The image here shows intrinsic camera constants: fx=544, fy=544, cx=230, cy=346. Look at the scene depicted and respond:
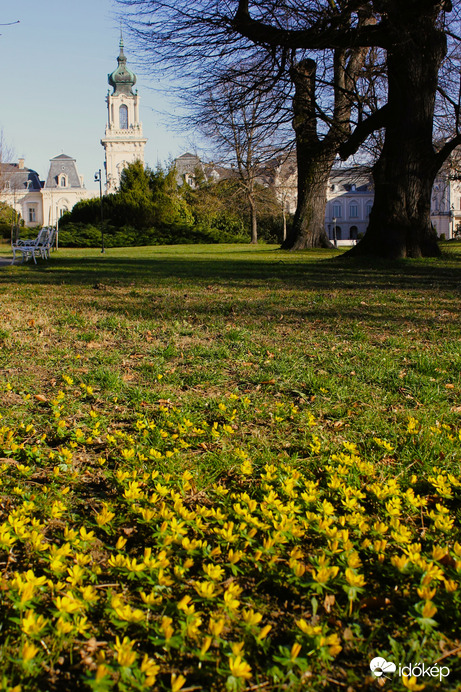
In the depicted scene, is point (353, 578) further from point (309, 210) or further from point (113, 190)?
point (113, 190)

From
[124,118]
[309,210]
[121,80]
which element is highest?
[121,80]

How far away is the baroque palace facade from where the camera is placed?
249 ft

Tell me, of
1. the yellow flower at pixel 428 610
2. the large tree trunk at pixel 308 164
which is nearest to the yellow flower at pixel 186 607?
the yellow flower at pixel 428 610

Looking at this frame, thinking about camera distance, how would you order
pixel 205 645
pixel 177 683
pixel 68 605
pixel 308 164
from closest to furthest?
pixel 177 683, pixel 205 645, pixel 68 605, pixel 308 164

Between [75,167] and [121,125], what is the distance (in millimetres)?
10044

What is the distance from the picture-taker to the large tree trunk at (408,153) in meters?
12.7

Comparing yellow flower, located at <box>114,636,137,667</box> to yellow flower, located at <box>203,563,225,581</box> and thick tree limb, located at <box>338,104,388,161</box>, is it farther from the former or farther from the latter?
thick tree limb, located at <box>338,104,388,161</box>

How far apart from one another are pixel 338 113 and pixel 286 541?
50.5ft

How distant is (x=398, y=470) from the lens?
2.61m

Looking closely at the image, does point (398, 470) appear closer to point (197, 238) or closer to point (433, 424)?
point (433, 424)

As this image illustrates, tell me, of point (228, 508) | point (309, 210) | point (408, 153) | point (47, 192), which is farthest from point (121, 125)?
point (228, 508)

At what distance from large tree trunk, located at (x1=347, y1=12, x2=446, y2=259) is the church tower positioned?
67577 millimetres

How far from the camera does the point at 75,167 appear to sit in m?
78.8

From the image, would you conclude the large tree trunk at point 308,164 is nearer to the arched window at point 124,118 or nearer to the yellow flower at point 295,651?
the yellow flower at point 295,651
